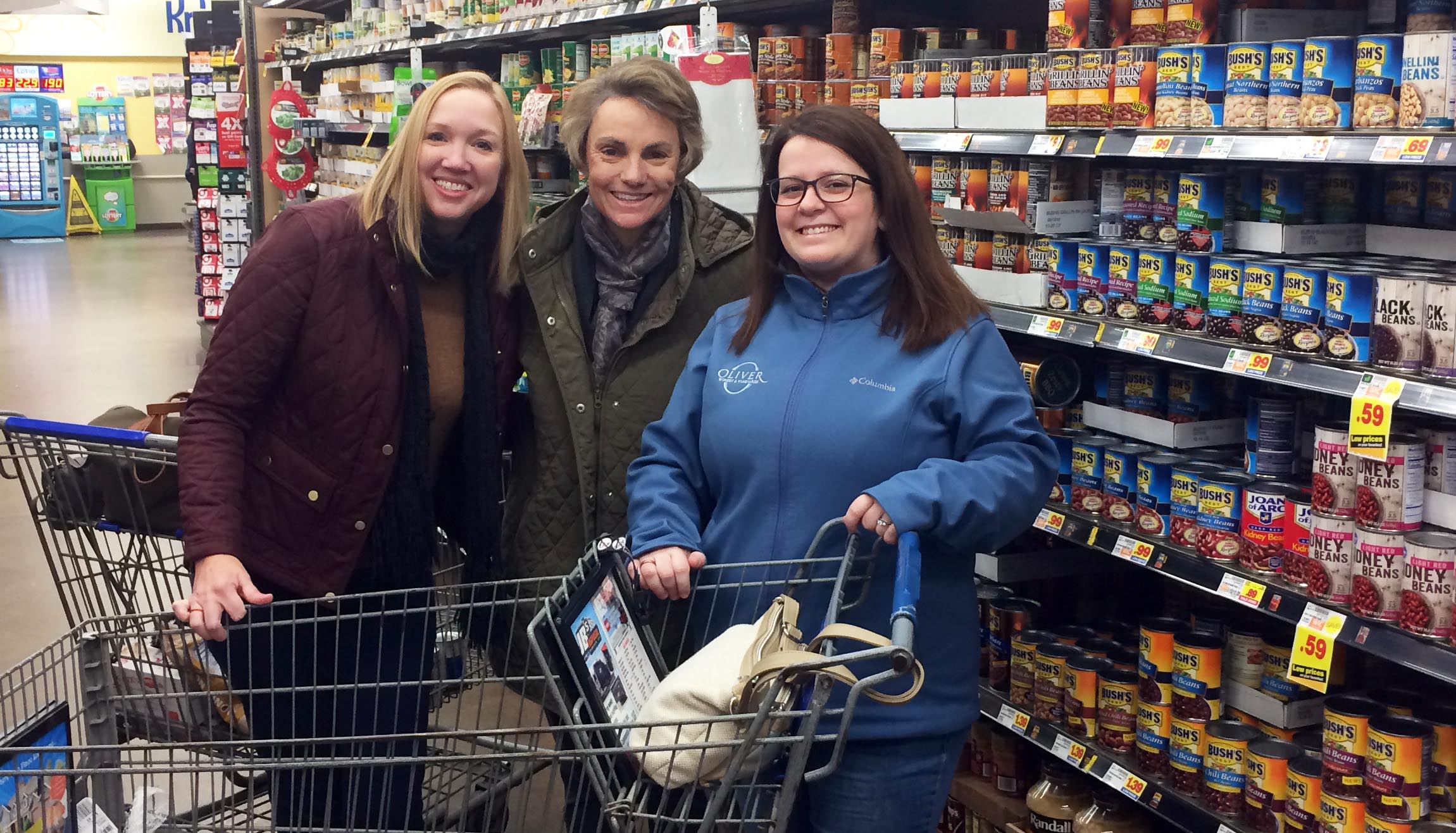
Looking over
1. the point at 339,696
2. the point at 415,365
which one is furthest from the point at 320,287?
→ the point at 339,696

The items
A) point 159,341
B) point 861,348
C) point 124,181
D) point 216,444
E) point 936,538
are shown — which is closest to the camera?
point 936,538

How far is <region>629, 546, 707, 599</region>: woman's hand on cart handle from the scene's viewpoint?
1872 mm

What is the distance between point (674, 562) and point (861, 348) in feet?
1.28

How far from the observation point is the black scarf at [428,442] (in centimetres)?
229

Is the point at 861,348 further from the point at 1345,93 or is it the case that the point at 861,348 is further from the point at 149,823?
the point at 149,823

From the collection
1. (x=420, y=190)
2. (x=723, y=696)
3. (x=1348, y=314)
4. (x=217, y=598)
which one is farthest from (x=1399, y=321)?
(x=217, y=598)

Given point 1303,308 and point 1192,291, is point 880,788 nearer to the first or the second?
point 1303,308

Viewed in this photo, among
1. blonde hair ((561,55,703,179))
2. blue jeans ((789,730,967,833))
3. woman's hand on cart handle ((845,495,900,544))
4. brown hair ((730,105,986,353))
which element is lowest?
blue jeans ((789,730,967,833))

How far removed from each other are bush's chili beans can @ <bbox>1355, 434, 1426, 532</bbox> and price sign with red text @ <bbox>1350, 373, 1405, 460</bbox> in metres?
0.08

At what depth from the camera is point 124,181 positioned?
19781 millimetres

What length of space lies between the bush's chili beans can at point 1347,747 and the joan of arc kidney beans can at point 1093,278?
905 millimetres

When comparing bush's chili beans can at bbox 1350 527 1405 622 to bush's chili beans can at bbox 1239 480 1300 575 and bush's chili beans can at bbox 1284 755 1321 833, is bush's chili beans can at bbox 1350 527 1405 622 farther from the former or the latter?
bush's chili beans can at bbox 1284 755 1321 833

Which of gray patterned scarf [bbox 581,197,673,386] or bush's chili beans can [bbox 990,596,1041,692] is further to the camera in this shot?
bush's chili beans can [bbox 990,596,1041,692]

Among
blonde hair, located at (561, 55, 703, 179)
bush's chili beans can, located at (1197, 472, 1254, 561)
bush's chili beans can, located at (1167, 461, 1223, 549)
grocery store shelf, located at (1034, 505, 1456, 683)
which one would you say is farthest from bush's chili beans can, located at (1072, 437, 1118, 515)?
blonde hair, located at (561, 55, 703, 179)
